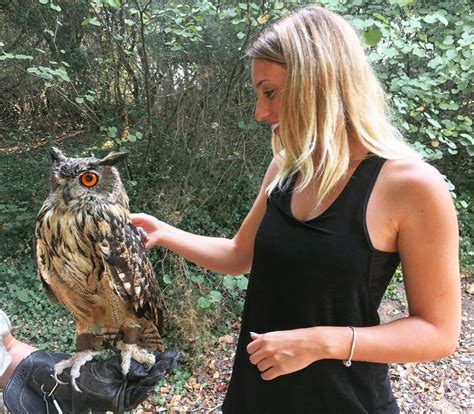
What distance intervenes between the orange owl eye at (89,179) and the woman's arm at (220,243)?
238 millimetres

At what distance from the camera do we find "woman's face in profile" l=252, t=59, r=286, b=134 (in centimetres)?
121

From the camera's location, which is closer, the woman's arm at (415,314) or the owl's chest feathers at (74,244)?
the woman's arm at (415,314)

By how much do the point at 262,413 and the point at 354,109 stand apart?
0.92m

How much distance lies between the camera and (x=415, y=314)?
109 centimetres

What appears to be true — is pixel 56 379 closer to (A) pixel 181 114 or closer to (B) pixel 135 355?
(B) pixel 135 355

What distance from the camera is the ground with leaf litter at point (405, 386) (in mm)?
3135

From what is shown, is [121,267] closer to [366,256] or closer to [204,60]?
[366,256]

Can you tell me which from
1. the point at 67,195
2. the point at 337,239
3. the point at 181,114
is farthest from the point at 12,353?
the point at 181,114

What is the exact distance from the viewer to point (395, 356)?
3.50 feet

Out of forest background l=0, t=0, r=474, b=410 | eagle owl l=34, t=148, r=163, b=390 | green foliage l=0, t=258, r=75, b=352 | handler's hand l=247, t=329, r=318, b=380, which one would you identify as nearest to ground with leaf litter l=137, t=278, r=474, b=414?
forest background l=0, t=0, r=474, b=410

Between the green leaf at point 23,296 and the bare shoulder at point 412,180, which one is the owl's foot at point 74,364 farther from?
the green leaf at point 23,296

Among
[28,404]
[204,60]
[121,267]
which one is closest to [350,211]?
[121,267]

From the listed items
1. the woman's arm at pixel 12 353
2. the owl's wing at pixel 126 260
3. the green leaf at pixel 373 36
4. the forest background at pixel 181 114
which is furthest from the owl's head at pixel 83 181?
the forest background at pixel 181 114

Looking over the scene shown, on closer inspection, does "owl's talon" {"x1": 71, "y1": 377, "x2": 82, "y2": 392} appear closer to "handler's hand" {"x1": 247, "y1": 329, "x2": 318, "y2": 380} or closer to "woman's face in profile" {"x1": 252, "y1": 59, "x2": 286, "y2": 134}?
"handler's hand" {"x1": 247, "y1": 329, "x2": 318, "y2": 380}
